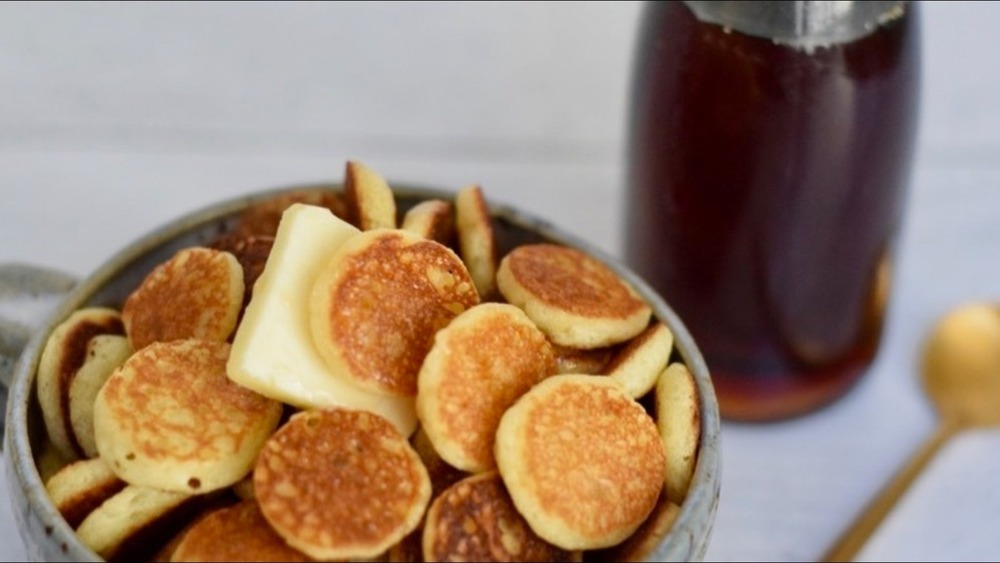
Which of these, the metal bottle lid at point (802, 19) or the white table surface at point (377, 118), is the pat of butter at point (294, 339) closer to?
Answer: the metal bottle lid at point (802, 19)

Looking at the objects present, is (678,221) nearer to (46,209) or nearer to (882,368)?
(882,368)

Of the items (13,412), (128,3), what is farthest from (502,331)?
(128,3)

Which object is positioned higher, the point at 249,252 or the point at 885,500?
the point at 249,252

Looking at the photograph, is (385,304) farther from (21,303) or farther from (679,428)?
(21,303)

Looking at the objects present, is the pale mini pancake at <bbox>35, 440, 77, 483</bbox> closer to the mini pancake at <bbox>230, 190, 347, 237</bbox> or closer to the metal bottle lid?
the mini pancake at <bbox>230, 190, 347, 237</bbox>

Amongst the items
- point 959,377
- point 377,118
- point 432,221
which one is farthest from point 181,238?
point 959,377
